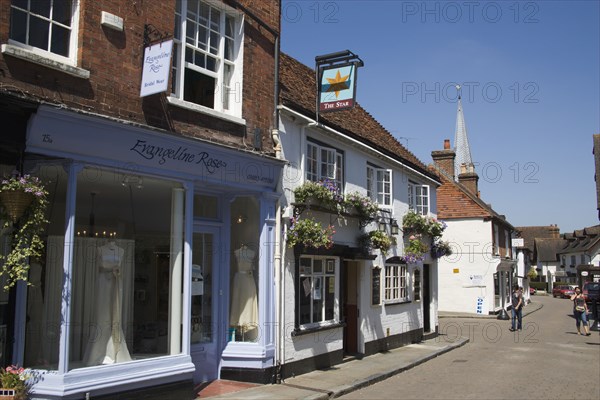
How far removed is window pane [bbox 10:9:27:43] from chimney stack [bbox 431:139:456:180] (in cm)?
2779

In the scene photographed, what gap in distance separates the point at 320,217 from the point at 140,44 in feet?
18.2

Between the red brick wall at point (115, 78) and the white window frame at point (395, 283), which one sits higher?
the red brick wall at point (115, 78)

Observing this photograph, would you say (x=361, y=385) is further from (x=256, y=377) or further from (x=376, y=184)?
(x=376, y=184)

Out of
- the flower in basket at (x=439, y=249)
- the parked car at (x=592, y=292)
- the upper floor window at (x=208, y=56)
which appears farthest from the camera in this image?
the parked car at (x=592, y=292)

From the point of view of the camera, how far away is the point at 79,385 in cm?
681

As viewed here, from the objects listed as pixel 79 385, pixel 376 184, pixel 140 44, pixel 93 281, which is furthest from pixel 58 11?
pixel 376 184

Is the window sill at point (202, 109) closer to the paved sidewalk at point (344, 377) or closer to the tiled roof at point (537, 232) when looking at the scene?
the paved sidewalk at point (344, 377)

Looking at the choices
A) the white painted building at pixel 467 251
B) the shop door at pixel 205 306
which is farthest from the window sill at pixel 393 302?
the white painted building at pixel 467 251

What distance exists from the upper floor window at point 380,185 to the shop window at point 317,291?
117 inches

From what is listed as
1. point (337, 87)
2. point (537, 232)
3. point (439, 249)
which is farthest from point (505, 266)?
point (537, 232)

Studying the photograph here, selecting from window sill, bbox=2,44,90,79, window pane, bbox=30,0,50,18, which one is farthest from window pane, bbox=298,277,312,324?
window pane, bbox=30,0,50,18

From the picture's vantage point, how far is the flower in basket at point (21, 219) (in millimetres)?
6348

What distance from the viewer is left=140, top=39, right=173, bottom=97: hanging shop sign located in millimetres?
7773

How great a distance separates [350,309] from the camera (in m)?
14.0
